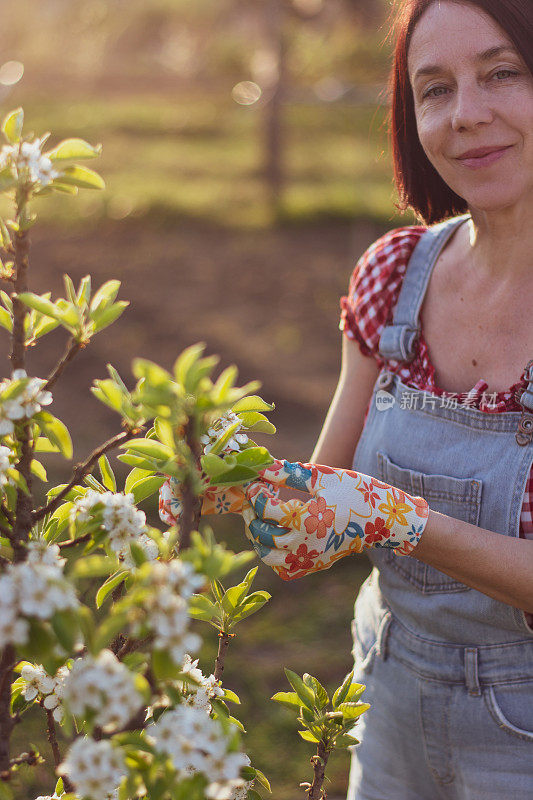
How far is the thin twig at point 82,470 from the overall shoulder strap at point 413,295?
2.60ft

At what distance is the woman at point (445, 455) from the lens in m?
1.29

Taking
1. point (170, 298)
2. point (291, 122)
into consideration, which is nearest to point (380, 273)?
point (170, 298)

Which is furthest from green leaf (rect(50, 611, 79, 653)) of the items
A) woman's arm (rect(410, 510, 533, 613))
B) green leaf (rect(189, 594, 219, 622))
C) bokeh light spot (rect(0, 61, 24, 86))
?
bokeh light spot (rect(0, 61, 24, 86))

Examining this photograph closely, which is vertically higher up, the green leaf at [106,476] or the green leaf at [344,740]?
the green leaf at [106,476]

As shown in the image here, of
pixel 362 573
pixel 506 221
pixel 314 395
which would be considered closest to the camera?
pixel 506 221

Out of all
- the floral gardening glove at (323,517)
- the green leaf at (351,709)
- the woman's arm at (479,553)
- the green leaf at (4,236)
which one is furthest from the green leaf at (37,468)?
the woman's arm at (479,553)

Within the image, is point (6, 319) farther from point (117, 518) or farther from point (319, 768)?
point (319, 768)

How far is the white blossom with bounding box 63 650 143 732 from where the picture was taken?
66cm

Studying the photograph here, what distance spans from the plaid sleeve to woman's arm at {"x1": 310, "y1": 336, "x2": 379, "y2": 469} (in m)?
0.04

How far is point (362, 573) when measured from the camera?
3676mm

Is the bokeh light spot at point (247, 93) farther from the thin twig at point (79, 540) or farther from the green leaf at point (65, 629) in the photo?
the green leaf at point (65, 629)

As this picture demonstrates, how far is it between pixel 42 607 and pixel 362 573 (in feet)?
10.3

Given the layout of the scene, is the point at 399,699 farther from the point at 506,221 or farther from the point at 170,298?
the point at 170,298

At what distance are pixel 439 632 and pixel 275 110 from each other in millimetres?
7557
